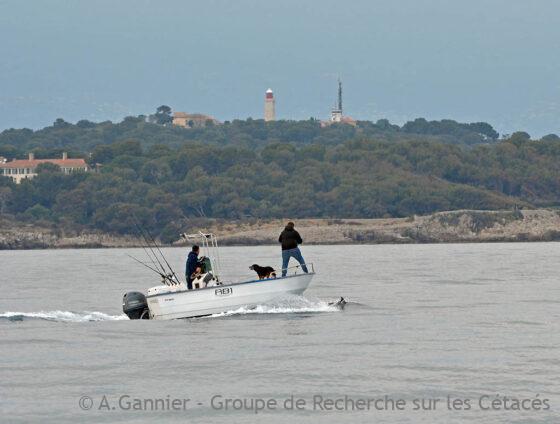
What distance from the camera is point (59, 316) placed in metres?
41.9

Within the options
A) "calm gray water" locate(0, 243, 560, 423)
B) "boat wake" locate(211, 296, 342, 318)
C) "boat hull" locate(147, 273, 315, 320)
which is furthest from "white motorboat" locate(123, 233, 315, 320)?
"calm gray water" locate(0, 243, 560, 423)

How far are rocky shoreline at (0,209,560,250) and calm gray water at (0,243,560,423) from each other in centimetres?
11018

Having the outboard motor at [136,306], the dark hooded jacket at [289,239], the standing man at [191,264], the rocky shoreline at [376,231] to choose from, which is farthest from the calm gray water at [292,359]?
the rocky shoreline at [376,231]

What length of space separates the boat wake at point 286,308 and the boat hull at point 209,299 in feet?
0.48

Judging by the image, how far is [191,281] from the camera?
38656 mm

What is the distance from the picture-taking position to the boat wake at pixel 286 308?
127 ft

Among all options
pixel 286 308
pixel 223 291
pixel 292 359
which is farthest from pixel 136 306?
pixel 292 359

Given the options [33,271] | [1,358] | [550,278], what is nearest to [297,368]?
[1,358]

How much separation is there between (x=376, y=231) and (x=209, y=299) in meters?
125

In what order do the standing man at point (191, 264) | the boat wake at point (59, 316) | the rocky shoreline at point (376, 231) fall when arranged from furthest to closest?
the rocky shoreline at point (376, 231) → the boat wake at point (59, 316) → the standing man at point (191, 264)

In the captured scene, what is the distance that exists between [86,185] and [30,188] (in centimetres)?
975

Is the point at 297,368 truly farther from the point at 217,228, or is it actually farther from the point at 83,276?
the point at 217,228

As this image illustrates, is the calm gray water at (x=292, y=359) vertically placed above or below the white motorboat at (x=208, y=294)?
below

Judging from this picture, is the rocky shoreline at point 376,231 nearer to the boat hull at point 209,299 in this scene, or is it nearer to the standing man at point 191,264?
the boat hull at point 209,299
